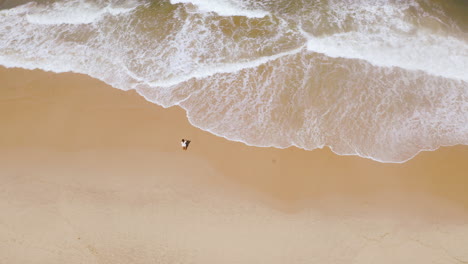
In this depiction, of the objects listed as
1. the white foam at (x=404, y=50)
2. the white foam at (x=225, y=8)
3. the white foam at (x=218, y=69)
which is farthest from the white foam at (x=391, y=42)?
the white foam at (x=225, y=8)

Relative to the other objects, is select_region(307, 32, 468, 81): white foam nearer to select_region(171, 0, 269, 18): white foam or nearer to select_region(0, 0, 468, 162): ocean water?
select_region(0, 0, 468, 162): ocean water

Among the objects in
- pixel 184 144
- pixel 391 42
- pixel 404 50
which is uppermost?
pixel 391 42

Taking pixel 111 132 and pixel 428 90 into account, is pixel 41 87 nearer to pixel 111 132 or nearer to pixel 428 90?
pixel 111 132

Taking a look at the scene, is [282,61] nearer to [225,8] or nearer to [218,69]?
[218,69]

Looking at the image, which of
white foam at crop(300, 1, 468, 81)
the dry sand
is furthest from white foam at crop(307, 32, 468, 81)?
the dry sand

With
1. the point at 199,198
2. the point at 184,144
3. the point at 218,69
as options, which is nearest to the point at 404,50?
the point at 218,69
